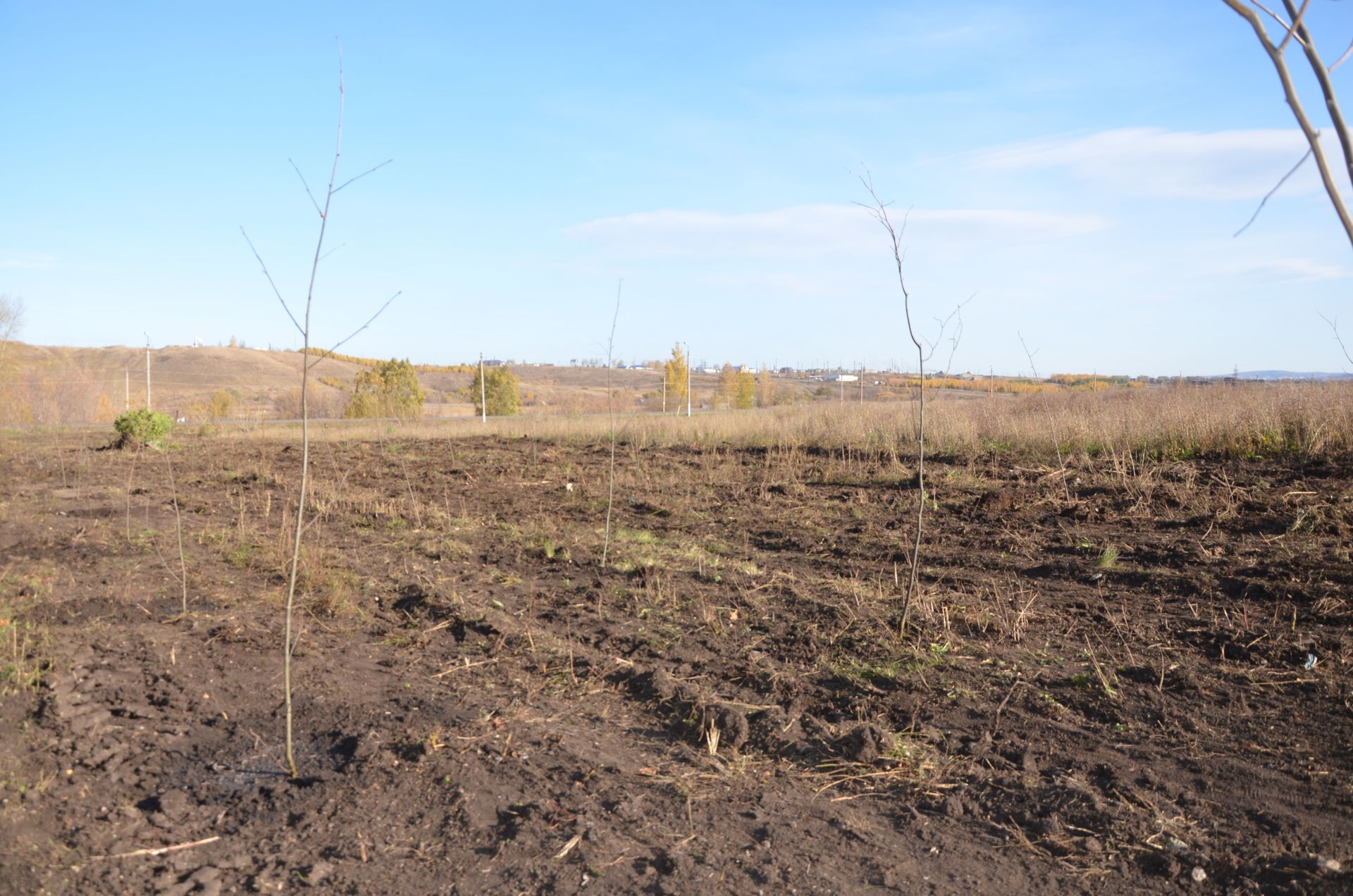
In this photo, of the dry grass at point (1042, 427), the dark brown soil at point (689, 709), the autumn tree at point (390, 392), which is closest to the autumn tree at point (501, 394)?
the autumn tree at point (390, 392)

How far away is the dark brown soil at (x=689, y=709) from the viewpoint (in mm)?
2457

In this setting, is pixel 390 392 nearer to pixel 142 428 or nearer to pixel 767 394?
pixel 142 428

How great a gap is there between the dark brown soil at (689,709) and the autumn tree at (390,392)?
17.8m

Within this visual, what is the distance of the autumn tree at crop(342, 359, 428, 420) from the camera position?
24656 mm

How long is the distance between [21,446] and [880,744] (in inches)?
599

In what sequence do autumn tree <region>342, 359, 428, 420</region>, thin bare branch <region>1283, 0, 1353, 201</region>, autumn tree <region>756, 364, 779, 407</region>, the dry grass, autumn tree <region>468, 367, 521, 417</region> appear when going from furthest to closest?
autumn tree <region>756, 364, 779, 407</region> < autumn tree <region>468, 367, 521, 417</region> < autumn tree <region>342, 359, 428, 420</region> < the dry grass < thin bare branch <region>1283, 0, 1353, 201</region>

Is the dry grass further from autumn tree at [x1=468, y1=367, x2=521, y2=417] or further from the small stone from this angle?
autumn tree at [x1=468, y1=367, x2=521, y2=417]

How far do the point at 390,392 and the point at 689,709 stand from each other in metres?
23.2

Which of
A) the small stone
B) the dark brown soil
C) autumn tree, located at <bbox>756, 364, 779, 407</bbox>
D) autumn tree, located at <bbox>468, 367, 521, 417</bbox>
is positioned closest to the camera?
the small stone

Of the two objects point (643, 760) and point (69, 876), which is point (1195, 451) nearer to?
point (643, 760)

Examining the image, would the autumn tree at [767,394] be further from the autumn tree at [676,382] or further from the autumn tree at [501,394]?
the autumn tree at [501,394]

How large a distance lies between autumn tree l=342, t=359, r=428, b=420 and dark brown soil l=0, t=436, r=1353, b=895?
1780cm

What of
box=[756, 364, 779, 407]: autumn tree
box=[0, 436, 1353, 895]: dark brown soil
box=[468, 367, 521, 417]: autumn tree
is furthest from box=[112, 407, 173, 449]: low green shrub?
box=[756, 364, 779, 407]: autumn tree

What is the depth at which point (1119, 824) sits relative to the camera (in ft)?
8.64
